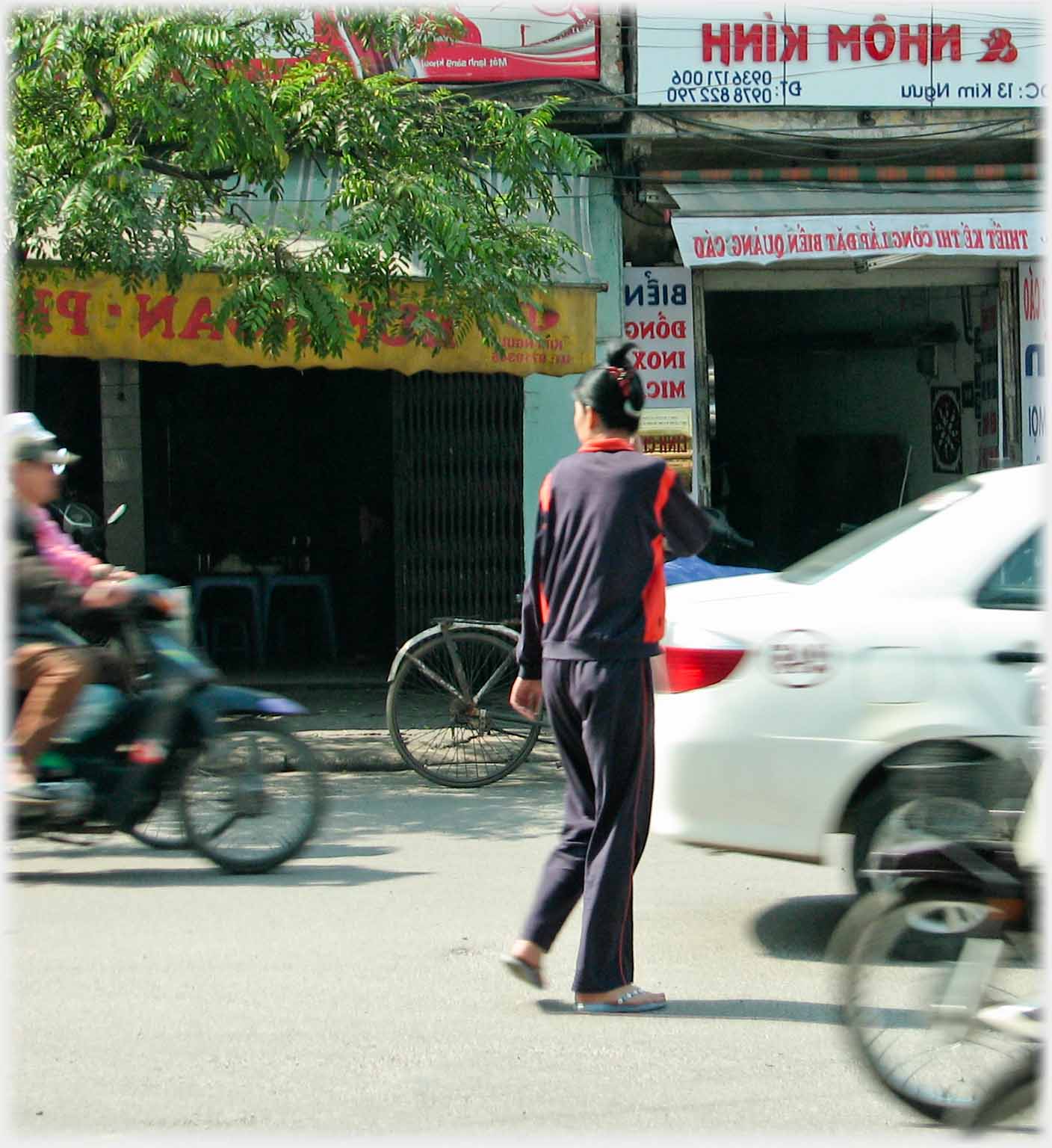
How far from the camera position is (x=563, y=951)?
4992mm

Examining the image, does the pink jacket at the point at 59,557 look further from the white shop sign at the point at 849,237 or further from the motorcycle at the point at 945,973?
the white shop sign at the point at 849,237

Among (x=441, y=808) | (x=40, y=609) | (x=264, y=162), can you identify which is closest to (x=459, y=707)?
(x=441, y=808)

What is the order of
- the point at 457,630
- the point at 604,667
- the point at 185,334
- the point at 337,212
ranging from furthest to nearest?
the point at 337,212
the point at 185,334
the point at 457,630
the point at 604,667

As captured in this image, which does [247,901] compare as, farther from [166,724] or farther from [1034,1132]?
[1034,1132]

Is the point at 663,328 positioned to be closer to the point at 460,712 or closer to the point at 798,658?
the point at 460,712

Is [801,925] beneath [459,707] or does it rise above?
beneath

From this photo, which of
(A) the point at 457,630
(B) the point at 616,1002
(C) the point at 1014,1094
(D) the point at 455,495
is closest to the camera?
(C) the point at 1014,1094

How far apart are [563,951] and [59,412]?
8.77m

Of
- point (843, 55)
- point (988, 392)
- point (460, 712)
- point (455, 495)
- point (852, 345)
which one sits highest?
point (843, 55)

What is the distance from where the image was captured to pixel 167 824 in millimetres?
6262

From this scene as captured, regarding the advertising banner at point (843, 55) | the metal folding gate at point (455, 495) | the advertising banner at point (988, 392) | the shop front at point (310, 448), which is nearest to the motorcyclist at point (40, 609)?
the shop front at point (310, 448)

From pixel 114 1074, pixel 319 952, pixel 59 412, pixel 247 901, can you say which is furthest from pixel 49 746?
pixel 59 412

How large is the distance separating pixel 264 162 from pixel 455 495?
4133mm

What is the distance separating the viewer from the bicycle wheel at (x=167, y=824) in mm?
5906
